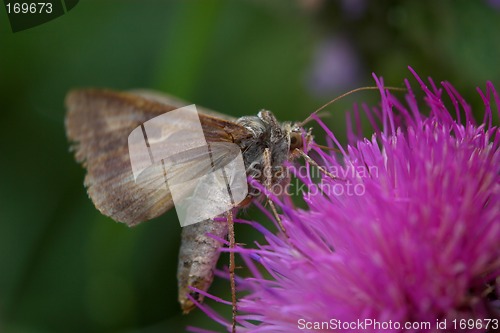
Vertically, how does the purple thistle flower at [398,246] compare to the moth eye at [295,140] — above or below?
below

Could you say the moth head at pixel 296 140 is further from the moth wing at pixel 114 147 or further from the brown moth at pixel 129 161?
the moth wing at pixel 114 147

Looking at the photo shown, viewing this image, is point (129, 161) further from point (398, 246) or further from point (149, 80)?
point (149, 80)

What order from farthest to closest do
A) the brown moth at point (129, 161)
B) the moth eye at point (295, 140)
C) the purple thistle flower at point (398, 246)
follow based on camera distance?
the moth eye at point (295, 140), the brown moth at point (129, 161), the purple thistle flower at point (398, 246)

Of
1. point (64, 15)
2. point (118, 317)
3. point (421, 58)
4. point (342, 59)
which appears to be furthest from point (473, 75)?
point (64, 15)

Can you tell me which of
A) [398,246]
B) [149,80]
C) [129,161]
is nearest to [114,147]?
[129,161]

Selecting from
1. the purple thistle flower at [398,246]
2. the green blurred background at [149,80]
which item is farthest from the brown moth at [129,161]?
the green blurred background at [149,80]

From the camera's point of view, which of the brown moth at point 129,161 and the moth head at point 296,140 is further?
the moth head at point 296,140

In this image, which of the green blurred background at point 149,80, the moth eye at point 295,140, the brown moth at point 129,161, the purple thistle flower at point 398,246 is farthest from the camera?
the green blurred background at point 149,80
